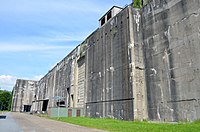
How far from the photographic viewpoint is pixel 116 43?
23.8 metres

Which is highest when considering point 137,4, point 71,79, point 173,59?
point 137,4

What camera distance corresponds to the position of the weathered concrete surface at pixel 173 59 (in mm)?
14664

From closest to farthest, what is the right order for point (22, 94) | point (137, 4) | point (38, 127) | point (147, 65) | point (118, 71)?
point (38, 127) → point (147, 65) → point (118, 71) → point (137, 4) → point (22, 94)

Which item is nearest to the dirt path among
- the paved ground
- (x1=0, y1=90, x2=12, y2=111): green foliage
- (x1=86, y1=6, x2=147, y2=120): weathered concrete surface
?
the paved ground

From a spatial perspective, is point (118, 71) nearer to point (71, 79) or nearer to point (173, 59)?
point (173, 59)

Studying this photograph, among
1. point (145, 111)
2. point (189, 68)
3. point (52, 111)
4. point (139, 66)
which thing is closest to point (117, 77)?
point (139, 66)

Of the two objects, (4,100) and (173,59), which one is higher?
(173,59)

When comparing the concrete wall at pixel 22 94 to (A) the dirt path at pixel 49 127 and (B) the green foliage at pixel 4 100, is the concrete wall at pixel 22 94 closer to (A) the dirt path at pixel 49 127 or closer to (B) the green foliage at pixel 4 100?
(B) the green foliage at pixel 4 100

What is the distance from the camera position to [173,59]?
54.0 ft

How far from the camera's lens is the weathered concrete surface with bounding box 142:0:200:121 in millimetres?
14664

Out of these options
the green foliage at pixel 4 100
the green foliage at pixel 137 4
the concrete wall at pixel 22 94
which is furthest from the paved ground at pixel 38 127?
the green foliage at pixel 4 100

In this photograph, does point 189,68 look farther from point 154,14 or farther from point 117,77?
point 117,77

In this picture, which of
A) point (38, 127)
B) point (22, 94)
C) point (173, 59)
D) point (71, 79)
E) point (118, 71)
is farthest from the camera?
point (22, 94)

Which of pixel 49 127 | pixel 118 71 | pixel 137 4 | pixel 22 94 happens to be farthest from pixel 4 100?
pixel 49 127
